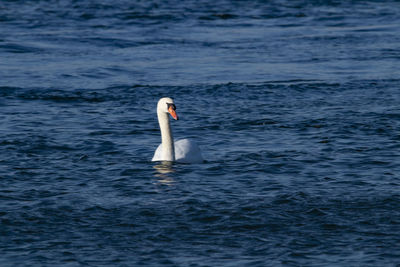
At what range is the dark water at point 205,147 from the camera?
9.94 m

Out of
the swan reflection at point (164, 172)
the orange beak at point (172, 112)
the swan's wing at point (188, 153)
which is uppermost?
the orange beak at point (172, 112)

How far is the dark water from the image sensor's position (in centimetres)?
994

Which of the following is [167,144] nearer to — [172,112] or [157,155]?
[157,155]

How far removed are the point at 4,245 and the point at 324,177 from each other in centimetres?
521

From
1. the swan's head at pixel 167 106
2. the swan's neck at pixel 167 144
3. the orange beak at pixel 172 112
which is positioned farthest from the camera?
the swan's head at pixel 167 106

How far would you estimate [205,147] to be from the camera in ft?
50.0

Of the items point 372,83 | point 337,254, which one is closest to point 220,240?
point 337,254

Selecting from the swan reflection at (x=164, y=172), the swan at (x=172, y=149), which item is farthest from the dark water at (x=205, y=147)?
the swan at (x=172, y=149)

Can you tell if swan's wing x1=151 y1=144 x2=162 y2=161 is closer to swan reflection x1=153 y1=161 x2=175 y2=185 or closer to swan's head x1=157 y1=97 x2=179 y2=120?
swan reflection x1=153 y1=161 x2=175 y2=185

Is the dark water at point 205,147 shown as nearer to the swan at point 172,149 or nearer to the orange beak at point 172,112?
the swan at point 172,149

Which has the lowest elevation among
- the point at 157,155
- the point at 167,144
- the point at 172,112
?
the point at 157,155

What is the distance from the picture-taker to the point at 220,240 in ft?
32.8

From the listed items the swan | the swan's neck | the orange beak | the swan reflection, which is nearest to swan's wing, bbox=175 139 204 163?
the swan

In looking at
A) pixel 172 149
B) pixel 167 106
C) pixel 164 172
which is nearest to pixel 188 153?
pixel 172 149
